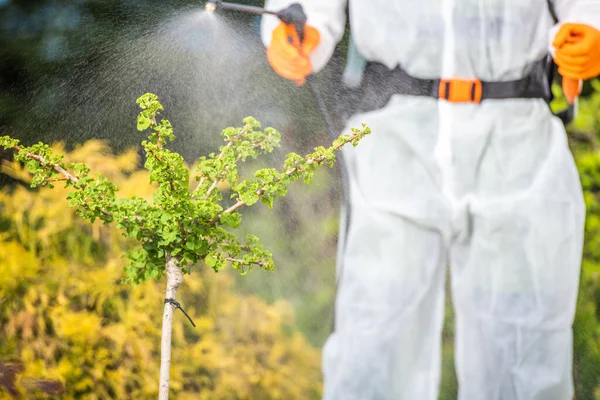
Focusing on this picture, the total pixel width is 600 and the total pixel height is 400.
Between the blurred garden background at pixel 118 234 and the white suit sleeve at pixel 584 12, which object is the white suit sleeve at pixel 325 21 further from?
the white suit sleeve at pixel 584 12

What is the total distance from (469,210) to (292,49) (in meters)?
0.55

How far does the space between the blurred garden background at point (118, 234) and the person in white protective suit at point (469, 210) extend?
190 mm

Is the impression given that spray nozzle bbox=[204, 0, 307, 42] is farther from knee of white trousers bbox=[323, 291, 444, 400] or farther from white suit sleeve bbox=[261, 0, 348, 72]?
knee of white trousers bbox=[323, 291, 444, 400]

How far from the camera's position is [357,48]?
5.65ft

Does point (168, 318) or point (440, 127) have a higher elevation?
point (440, 127)

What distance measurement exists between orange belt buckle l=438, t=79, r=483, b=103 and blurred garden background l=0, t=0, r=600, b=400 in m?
0.33

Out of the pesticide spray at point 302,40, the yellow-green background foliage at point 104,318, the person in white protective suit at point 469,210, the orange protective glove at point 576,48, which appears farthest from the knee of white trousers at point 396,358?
the orange protective glove at point 576,48

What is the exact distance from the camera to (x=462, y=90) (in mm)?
1650

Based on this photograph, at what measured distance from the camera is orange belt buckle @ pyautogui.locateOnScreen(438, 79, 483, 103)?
1646mm

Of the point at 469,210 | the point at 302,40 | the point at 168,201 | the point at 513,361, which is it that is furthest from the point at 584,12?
the point at 168,201

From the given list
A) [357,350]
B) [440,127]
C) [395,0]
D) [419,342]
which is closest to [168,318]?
[357,350]

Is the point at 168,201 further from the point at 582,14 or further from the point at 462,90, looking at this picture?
the point at 582,14

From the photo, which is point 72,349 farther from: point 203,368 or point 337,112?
point 337,112

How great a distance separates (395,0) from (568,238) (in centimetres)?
66
